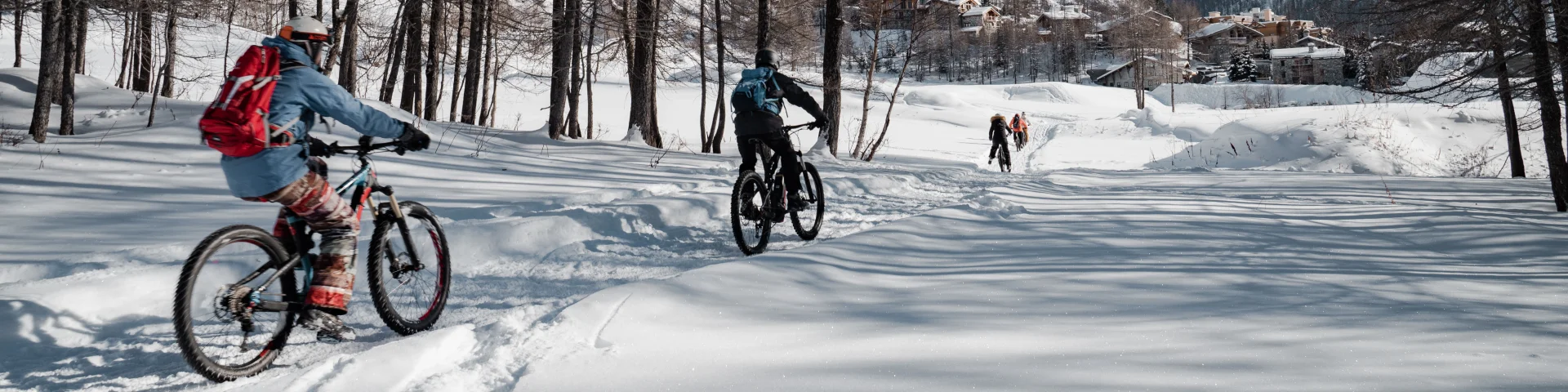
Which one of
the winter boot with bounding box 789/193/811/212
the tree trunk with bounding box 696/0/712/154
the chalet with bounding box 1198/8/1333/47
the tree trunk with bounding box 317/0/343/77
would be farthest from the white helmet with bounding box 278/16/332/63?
the chalet with bounding box 1198/8/1333/47

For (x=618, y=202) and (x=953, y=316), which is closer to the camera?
(x=953, y=316)

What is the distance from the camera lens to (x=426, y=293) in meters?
3.76

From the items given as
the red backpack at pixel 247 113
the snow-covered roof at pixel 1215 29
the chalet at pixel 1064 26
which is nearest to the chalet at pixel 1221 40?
the snow-covered roof at pixel 1215 29

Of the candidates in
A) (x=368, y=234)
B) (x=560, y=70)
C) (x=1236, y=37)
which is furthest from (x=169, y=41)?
(x=1236, y=37)

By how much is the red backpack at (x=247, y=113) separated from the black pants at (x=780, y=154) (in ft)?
11.0

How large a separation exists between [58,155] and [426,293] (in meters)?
7.89

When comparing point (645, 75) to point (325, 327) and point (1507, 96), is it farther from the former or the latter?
point (1507, 96)

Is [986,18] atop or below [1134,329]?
atop

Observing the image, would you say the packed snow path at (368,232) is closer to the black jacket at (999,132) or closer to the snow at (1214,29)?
the black jacket at (999,132)

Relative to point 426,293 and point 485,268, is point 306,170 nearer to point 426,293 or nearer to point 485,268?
point 426,293

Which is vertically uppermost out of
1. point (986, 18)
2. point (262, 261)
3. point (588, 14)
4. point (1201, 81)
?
point (986, 18)

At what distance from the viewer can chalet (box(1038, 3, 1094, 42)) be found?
94.3 metres

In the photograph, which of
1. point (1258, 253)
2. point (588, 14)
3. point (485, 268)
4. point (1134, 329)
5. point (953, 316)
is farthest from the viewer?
point (588, 14)

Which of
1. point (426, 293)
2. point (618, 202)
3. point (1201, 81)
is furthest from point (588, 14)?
point (1201, 81)
